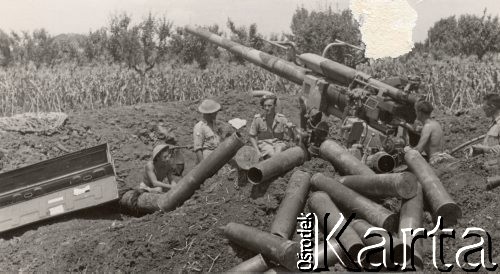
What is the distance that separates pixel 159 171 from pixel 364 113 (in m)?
3.39

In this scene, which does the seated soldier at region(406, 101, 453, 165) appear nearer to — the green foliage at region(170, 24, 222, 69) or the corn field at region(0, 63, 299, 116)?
the corn field at region(0, 63, 299, 116)

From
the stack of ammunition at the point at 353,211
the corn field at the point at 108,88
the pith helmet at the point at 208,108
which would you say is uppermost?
the pith helmet at the point at 208,108

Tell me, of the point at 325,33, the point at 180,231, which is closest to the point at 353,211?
the point at 180,231

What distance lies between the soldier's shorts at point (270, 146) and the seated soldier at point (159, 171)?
61.3 inches

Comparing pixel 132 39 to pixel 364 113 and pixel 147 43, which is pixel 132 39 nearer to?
pixel 147 43

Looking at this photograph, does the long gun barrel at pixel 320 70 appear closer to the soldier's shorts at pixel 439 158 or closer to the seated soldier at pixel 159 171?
the soldier's shorts at pixel 439 158

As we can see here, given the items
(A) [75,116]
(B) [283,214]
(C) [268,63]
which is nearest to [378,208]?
(B) [283,214]

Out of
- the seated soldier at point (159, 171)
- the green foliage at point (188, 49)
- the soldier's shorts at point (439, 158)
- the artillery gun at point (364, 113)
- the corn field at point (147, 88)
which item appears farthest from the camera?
the green foliage at point (188, 49)

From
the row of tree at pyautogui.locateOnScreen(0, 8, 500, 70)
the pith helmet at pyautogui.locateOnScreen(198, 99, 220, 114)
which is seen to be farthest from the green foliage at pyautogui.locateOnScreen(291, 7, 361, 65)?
the pith helmet at pyautogui.locateOnScreen(198, 99, 220, 114)

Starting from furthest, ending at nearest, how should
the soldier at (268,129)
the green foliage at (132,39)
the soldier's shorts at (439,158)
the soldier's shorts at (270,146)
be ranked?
the green foliage at (132,39) < the soldier at (268,129) < the soldier's shorts at (270,146) < the soldier's shorts at (439,158)

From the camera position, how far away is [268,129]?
30.9ft

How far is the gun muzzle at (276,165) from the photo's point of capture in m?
6.51

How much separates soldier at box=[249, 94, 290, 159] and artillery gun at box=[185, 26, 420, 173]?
56 centimetres

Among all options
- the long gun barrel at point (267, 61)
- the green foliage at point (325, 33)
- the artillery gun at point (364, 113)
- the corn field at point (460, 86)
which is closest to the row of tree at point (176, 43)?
the green foliage at point (325, 33)
